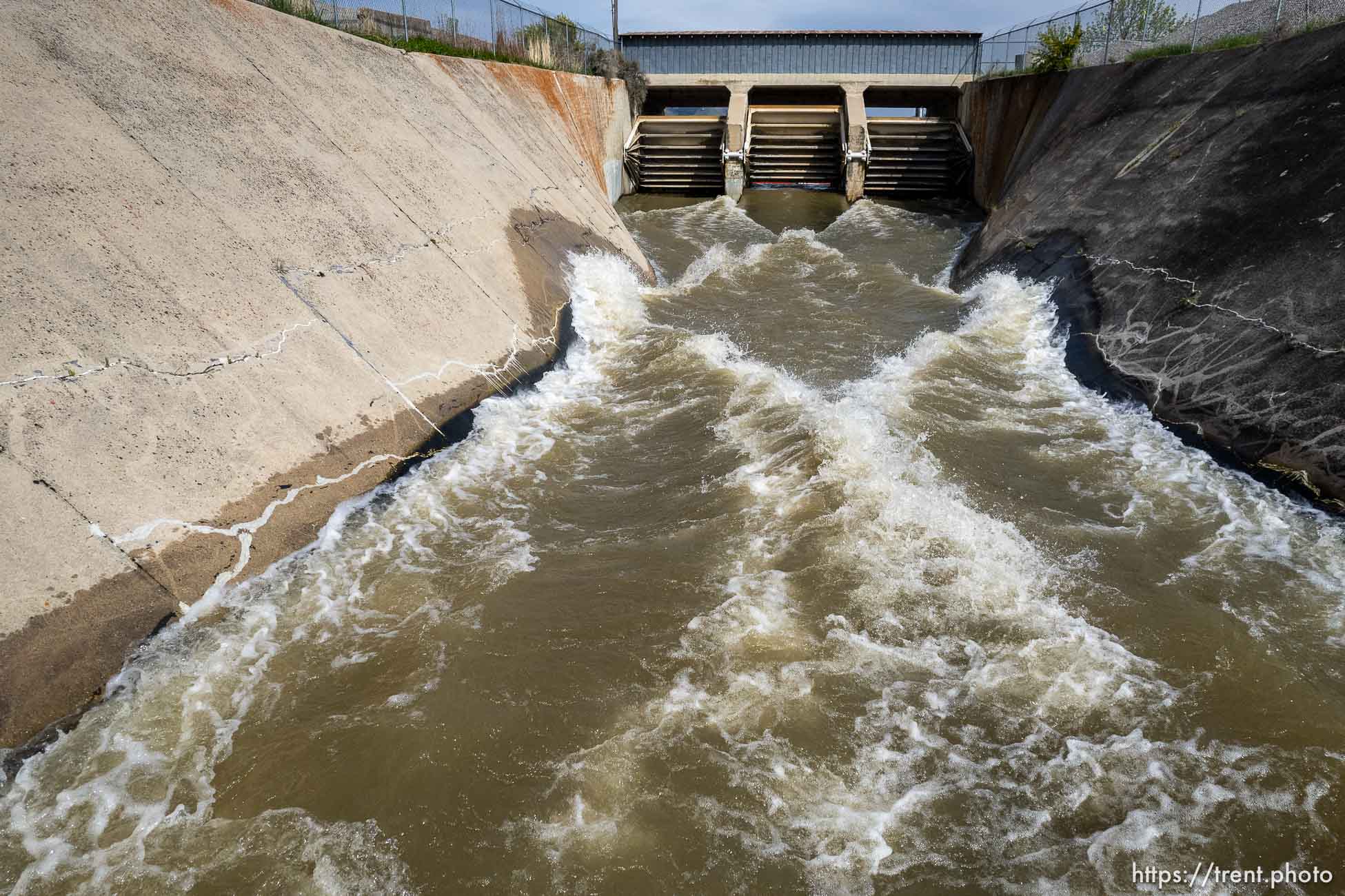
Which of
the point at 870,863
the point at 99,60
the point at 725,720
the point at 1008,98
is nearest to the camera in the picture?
the point at 870,863

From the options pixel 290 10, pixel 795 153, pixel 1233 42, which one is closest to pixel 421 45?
pixel 290 10

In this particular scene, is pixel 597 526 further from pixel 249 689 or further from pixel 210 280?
pixel 210 280

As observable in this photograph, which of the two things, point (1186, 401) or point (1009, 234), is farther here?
point (1009, 234)

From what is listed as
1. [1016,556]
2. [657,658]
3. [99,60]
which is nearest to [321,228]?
[99,60]

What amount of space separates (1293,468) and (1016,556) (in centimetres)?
248

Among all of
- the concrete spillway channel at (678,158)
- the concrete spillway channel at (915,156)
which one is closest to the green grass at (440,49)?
the concrete spillway channel at (678,158)

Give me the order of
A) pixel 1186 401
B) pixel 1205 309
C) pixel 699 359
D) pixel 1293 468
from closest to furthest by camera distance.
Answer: pixel 1293 468, pixel 1186 401, pixel 1205 309, pixel 699 359

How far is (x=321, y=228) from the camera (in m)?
6.98

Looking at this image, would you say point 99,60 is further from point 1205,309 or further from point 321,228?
point 1205,309

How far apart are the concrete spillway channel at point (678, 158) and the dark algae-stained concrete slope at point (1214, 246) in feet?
34.5

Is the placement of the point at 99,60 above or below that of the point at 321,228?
above

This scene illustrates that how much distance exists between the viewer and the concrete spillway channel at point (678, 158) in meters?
21.4

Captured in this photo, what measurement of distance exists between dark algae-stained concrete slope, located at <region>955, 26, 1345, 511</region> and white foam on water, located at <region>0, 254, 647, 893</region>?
5754 mm

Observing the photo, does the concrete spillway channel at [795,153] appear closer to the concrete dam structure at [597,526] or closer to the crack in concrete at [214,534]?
the concrete dam structure at [597,526]
